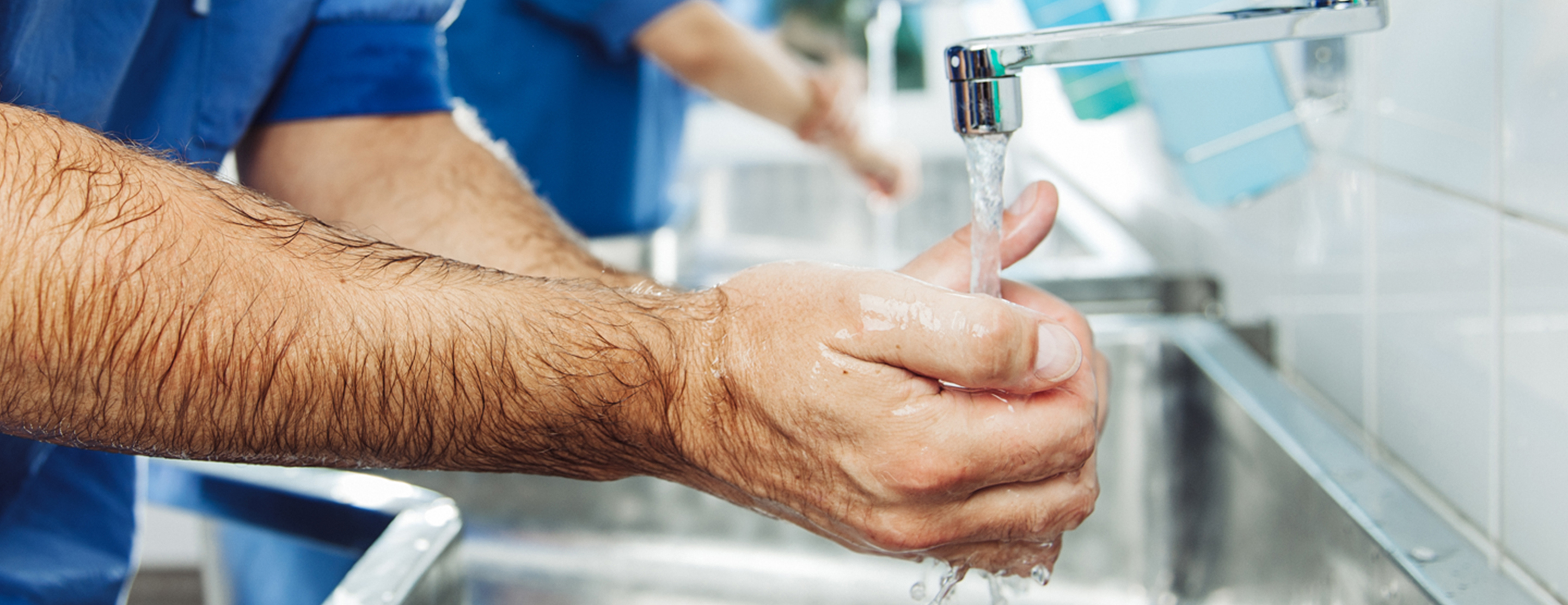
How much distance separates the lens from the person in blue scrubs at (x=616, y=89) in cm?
119

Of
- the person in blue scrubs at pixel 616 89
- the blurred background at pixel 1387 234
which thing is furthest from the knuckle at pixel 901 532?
the person in blue scrubs at pixel 616 89

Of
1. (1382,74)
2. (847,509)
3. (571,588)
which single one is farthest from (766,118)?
(847,509)

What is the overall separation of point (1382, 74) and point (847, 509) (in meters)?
0.40

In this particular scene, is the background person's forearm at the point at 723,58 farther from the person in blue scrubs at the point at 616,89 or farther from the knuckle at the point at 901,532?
the knuckle at the point at 901,532

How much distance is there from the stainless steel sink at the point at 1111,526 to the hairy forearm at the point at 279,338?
404 mm

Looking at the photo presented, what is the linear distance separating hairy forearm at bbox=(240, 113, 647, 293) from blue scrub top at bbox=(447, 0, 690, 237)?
0.50m

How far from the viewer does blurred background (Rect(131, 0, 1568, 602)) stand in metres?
0.46

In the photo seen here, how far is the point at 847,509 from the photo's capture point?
0.44 metres

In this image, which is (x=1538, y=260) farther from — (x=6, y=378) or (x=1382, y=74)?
(x=6, y=378)

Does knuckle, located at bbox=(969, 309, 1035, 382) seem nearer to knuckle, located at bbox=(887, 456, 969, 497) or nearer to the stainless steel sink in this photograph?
knuckle, located at bbox=(887, 456, 969, 497)

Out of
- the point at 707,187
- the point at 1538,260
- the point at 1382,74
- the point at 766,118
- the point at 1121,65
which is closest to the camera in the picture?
the point at 1538,260

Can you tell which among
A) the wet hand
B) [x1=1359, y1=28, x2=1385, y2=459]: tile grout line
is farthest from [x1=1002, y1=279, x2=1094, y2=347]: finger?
[x1=1359, y1=28, x2=1385, y2=459]: tile grout line

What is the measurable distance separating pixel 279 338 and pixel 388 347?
0.04 meters

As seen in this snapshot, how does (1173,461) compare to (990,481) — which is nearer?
(990,481)
